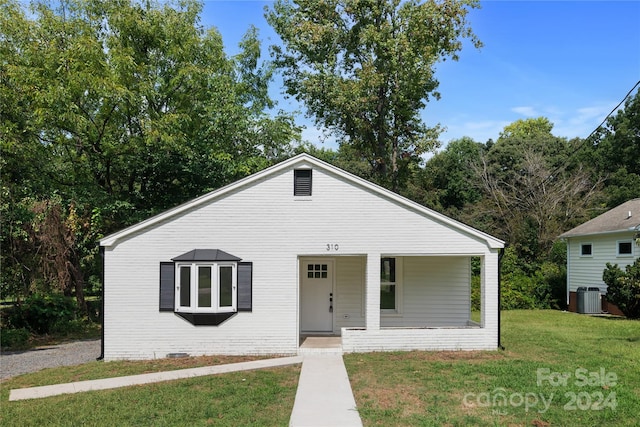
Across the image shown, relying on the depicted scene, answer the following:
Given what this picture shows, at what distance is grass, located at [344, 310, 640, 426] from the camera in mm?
6668

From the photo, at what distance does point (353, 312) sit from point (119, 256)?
6449mm

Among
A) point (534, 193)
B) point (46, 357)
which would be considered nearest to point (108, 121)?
point (46, 357)

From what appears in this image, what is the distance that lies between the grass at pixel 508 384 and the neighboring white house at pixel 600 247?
6.53m

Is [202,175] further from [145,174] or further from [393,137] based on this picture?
[393,137]

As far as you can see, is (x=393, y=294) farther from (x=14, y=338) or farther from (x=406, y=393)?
(x=14, y=338)

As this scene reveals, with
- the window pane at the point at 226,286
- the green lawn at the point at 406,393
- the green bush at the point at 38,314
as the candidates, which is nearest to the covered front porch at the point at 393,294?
the green lawn at the point at 406,393

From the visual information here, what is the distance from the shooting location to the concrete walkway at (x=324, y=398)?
6566 millimetres

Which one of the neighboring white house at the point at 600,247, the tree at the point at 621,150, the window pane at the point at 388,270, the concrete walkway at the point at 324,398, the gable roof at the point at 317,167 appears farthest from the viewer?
the tree at the point at 621,150

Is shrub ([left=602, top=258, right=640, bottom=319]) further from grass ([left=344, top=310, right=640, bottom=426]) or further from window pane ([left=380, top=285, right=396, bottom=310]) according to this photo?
window pane ([left=380, top=285, right=396, bottom=310])

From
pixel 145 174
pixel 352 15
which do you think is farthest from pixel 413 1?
pixel 145 174

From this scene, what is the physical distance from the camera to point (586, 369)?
9.21m

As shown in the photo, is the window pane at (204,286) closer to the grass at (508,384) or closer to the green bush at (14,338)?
the grass at (508,384)

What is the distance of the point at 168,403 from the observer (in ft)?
24.3

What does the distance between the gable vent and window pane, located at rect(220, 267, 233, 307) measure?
100.0 inches
